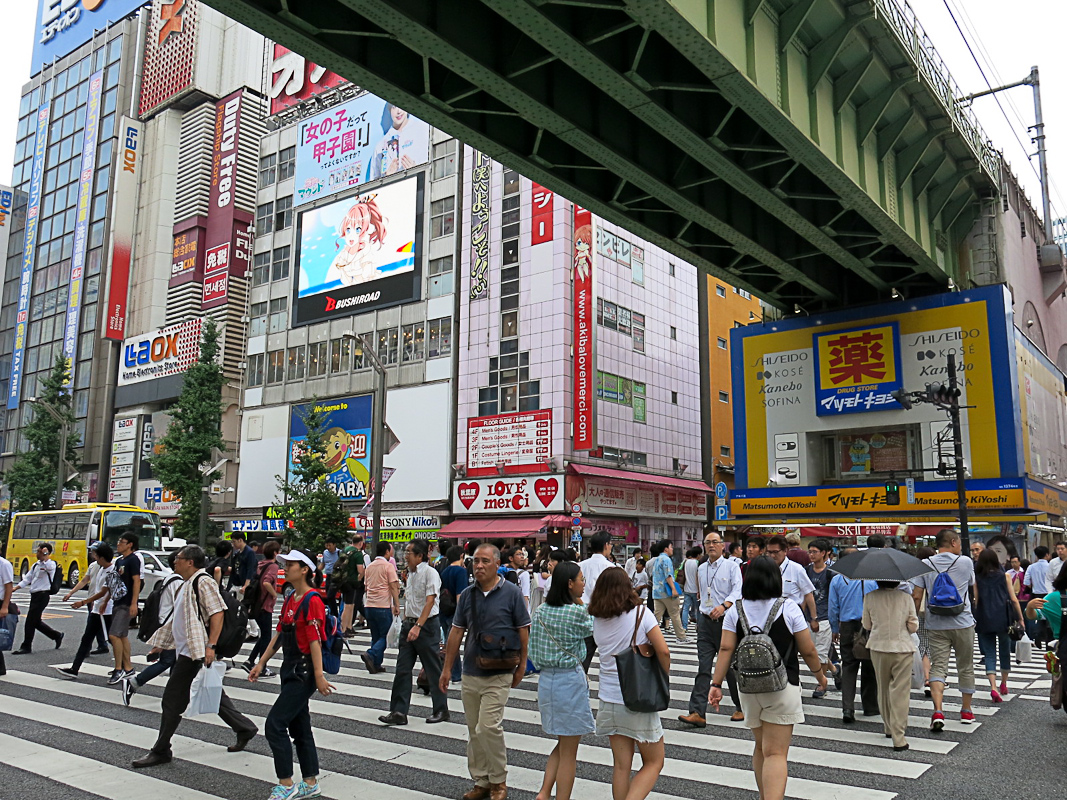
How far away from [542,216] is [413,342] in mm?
9167

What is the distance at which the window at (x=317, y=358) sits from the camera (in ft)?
147

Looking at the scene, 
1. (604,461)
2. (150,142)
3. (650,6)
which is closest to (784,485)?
(604,461)

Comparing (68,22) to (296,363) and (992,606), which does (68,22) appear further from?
(992,606)

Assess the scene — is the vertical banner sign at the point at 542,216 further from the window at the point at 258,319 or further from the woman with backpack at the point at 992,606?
the woman with backpack at the point at 992,606

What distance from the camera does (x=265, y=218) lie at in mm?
49750

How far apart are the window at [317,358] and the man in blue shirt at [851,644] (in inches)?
1509

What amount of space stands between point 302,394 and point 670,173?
32103 millimetres

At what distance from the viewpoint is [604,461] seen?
3728 centimetres

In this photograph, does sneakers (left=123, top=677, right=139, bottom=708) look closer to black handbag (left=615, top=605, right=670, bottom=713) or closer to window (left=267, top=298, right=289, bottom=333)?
black handbag (left=615, top=605, right=670, bottom=713)

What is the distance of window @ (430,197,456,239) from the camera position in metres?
41.2

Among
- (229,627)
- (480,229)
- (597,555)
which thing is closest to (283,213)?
(480,229)

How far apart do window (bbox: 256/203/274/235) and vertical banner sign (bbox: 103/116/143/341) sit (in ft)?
53.7

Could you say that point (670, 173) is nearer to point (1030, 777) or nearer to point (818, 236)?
point (818, 236)

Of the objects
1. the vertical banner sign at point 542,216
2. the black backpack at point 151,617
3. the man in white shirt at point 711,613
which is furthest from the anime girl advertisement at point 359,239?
the man in white shirt at point 711,613
